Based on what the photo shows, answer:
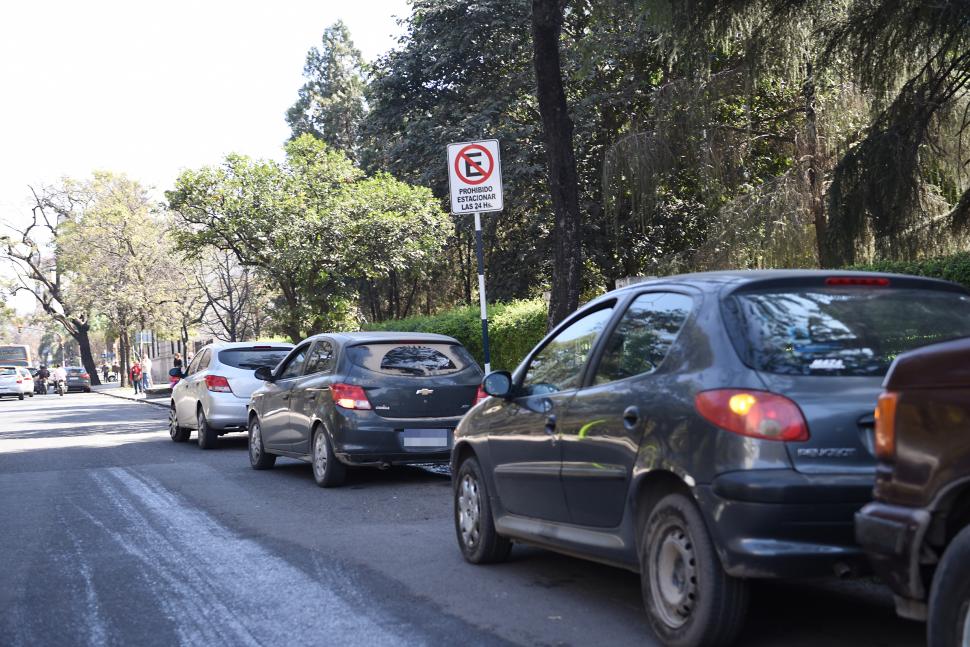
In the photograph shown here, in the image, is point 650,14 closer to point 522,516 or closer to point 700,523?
point 522,516

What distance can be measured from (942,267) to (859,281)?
22.1 ft

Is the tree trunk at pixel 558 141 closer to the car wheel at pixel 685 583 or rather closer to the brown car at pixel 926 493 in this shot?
the car wheel at pixel 685 583

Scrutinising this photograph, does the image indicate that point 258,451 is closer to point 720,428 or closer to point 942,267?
point 942,267

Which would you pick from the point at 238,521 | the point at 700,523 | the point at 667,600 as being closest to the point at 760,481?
the point at 700,523

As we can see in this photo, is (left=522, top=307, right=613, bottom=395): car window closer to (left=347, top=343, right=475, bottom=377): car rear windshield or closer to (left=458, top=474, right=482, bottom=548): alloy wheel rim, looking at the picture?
(left=458, top=474, right=482, bottom=548): alloy wheel rim

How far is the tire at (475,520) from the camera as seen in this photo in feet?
24.1

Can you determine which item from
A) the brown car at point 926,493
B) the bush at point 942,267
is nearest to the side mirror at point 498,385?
the brown car at point 926,493

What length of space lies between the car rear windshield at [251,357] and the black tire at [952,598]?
15008 millimetres

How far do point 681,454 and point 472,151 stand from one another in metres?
9.44

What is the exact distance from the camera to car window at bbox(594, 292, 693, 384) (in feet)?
18.2

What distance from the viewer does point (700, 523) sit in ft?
16.3

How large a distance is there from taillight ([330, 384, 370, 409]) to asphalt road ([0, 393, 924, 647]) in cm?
88

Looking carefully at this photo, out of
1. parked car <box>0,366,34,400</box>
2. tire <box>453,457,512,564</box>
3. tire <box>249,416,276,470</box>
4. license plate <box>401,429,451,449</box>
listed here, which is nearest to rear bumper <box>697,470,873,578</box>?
tire <box>453,457,512,564</box>

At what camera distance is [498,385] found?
691 cm
